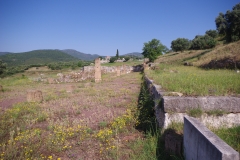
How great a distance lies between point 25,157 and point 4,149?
0.84 m

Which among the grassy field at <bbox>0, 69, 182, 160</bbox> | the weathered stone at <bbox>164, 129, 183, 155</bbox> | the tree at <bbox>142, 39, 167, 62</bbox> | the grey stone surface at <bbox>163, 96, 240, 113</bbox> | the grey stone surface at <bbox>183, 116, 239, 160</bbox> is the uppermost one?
the tree at <bbox>142, 39, 167, 62</bbox>

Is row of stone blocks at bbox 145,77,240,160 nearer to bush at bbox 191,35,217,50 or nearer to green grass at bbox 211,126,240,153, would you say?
green grass at bbox 211,126,240,153

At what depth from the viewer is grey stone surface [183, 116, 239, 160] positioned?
1718 millimetres

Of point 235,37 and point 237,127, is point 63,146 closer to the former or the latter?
point 237,127

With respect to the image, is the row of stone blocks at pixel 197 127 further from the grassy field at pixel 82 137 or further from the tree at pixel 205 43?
the tree at pixel 205 43

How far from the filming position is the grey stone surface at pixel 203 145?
5.64 feet

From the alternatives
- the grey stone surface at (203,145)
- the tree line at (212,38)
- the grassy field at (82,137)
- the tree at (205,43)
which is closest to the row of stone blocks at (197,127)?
the grey stone surface at (203,145)

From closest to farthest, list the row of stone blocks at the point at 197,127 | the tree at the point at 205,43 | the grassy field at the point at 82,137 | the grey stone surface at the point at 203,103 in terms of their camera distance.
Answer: the row of stone blocks at the point at 197,127, the grey stone surface at the point at 203,103, the grassy field at the point at 82,137, the tree at the point at 205,43

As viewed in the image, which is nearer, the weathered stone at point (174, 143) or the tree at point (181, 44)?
the weathered stone at point (174, 143)

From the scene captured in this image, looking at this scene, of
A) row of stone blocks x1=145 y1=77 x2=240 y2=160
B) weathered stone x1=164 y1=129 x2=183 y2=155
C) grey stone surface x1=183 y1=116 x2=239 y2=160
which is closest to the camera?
grey stone surface x1=183 y1=116 x2=239 y2=160

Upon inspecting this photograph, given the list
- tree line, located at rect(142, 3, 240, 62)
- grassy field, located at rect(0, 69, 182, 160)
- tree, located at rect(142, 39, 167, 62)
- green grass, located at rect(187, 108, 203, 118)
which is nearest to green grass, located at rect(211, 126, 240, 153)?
green grass, located at rect(187, 108, 203, 118)

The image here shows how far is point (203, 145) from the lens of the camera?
2092 millimetres

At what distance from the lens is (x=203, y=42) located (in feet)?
122

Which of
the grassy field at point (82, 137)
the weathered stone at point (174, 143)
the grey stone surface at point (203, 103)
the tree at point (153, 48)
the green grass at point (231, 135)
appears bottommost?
the grassy field at point (82, 137)
